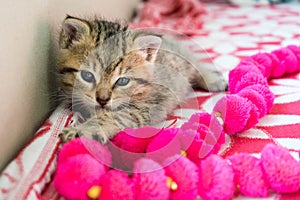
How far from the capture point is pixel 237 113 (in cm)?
132

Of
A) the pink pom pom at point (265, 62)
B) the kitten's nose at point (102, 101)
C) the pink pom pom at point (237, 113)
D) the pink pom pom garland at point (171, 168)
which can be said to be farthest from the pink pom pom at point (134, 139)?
the pink pom pom at point (265, 62)

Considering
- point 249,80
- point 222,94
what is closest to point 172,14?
point 222,94

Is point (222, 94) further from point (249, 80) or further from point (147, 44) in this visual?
point (147, 44)

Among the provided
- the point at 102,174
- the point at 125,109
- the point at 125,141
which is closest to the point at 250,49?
the point at 125,109

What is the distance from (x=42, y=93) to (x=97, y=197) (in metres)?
0.47

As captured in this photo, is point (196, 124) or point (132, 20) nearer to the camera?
point (196, 124)

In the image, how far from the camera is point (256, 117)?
4.43ft

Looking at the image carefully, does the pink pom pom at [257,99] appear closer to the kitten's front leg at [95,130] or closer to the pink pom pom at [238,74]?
the pink pom pom at [238,74]

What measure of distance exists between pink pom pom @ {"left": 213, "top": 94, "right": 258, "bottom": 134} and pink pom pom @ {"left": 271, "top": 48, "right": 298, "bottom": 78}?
451 millimetres

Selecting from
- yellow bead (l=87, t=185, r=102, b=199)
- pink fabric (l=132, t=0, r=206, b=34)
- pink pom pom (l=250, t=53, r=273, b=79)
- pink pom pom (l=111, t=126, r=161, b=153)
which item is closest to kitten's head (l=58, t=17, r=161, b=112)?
pink pom pom (l=111, t=126, r=161, b=153)

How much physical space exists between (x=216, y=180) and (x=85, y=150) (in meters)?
0.29

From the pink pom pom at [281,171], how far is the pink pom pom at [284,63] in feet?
2.52

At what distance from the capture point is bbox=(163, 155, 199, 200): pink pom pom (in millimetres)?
1002

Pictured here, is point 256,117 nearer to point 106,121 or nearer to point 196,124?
point 196,124
